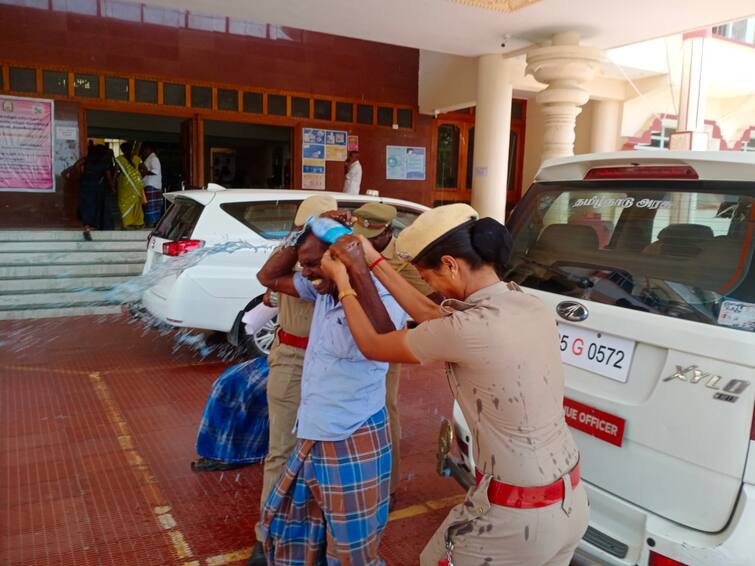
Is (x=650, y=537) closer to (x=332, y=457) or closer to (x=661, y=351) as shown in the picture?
(x=661, y=351)

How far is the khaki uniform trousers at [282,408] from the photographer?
2.58 metres

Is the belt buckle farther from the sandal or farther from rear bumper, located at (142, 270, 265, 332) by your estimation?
rear bumper, located at (142, 270, 265, 332)

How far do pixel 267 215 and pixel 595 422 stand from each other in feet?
14.3

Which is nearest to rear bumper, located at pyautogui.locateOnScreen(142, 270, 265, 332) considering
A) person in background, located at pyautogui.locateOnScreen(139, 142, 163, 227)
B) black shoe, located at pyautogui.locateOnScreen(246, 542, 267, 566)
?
black shoe, located at pyautogui.locateOnScreen(246, 542, 267, 566)

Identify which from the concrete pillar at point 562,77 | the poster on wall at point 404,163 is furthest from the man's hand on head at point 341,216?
the poster on wall at point 404,163

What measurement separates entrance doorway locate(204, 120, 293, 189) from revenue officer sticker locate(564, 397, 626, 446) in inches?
503

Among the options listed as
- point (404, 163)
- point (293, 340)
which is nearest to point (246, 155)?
point (404, 163)

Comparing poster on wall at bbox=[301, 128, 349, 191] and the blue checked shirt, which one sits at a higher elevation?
poster on wall at bbox=[301, 128, 349, 191]

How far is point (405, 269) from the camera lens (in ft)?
8.25

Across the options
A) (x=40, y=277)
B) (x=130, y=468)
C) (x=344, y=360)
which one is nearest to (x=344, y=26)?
(x=40, y=277)

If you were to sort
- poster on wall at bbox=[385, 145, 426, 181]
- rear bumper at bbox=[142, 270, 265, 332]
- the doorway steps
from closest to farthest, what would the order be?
rear bumper at bbox=[142, 270, 265, 332], the doorway steps, poster on wall at bbox=[385, 145, 426, 181]

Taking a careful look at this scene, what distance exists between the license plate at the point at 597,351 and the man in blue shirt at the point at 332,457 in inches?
28.0

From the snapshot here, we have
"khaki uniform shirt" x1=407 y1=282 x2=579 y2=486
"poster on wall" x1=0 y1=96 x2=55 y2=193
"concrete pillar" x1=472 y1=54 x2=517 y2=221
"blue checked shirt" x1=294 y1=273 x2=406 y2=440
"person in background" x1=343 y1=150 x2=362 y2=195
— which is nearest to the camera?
"khaki uniform shirt" x1=407 y1=282 x2=579 y2=486

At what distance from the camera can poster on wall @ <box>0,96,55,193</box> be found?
380 inches
